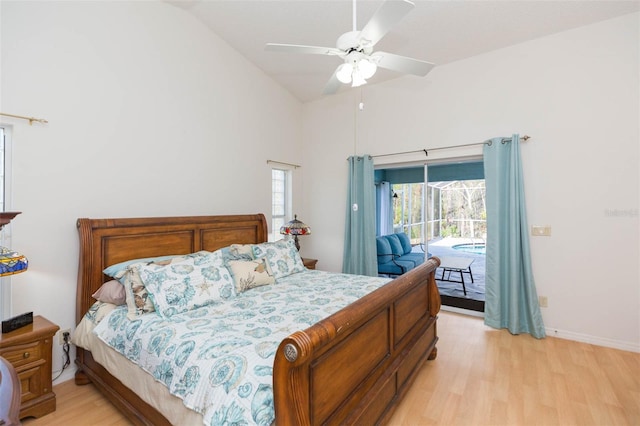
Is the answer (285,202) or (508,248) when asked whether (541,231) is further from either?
(285,202)

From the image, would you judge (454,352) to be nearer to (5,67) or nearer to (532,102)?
(532,102)

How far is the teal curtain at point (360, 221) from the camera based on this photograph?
4379 millimetres

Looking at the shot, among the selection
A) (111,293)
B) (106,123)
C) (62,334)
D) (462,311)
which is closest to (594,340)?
(462,311)

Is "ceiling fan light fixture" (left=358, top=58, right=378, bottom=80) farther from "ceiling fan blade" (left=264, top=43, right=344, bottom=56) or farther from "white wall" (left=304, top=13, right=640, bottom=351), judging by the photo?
"white wall" (left=304, top=13, right=640, bottom=351)

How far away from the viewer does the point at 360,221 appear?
14.6 feet

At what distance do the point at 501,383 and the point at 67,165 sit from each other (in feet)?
12.9

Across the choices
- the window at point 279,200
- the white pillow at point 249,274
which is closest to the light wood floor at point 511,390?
the white pillow at point 249,274

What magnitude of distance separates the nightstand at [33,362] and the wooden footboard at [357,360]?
1913 mm

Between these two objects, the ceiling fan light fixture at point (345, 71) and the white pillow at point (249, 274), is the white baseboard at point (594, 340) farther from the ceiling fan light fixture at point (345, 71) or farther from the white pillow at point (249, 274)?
the ceiling fan light fixture at point (345, 71)

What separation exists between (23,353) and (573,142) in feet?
16.5

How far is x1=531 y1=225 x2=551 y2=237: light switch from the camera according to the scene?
3.26 m

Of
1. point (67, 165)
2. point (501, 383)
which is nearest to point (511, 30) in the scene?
point (501, 383)

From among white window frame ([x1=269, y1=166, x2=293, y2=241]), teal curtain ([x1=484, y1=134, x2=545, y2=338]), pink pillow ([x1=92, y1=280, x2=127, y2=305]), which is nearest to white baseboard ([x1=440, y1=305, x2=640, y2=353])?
teal curtain ([x1=484, y1=134, x2=545, y2=338])

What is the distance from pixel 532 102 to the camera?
3314 millimetres
